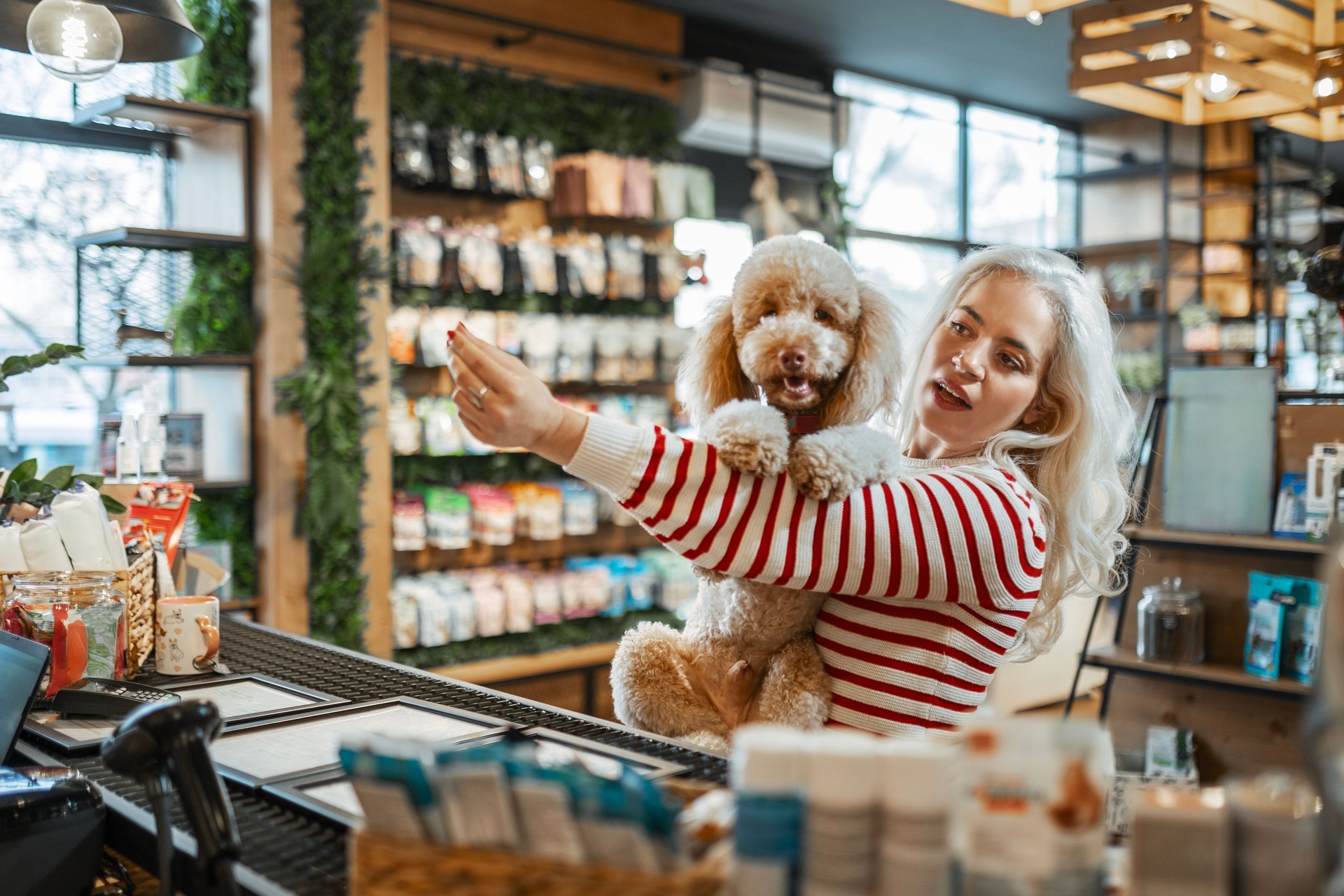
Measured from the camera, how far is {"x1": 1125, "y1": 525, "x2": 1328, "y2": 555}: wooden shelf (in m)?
3.04

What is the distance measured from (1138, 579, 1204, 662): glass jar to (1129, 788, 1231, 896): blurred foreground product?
2936mm

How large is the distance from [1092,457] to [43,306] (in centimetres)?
379

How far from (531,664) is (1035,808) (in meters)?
4.10

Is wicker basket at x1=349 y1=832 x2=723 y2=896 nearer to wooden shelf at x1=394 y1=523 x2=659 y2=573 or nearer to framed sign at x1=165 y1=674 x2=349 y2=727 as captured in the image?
framed sign at x1=165 y1=674 x2=349 y2=727

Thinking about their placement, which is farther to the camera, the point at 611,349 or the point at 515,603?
the point at 611,349

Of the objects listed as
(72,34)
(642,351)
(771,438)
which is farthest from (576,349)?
(771,438)

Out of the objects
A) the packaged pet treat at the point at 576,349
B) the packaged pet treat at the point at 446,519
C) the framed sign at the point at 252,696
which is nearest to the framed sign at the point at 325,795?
the framed sign at the point at 252,696

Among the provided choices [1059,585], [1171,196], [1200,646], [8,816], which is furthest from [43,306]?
[1171,196]

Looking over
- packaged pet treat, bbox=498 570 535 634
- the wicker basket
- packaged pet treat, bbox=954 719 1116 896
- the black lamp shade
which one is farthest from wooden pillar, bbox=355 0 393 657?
packaged pet treat, bbox=954 719 1116 896

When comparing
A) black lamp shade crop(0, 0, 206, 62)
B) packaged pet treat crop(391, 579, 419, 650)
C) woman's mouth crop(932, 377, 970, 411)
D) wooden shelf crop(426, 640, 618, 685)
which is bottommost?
wooden shelf crop(426, 640, 618, 685)

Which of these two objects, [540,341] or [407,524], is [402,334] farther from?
[407,524]

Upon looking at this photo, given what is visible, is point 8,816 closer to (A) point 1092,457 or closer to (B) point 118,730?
(B) point 118,730

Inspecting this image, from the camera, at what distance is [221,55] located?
12.6 feet

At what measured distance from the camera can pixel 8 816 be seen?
3.35ft
